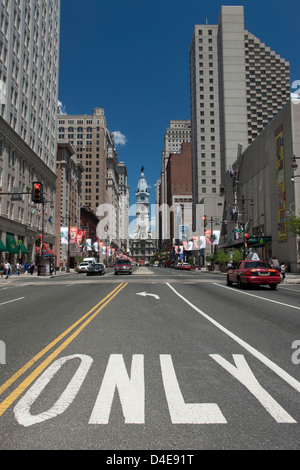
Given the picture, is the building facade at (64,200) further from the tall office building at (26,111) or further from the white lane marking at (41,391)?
the white lane marking at (41,391)

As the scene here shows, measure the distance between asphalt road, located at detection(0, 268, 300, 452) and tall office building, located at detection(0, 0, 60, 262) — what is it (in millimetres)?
36382

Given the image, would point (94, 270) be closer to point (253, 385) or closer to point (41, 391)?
point (41, 391)

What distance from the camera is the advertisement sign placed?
4781 centimetres

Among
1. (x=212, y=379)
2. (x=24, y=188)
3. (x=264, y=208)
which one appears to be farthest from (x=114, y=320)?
(x=264, y=208)

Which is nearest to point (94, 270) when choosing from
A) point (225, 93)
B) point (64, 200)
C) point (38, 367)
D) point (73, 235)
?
point (73, 235)

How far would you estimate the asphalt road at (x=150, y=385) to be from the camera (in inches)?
128

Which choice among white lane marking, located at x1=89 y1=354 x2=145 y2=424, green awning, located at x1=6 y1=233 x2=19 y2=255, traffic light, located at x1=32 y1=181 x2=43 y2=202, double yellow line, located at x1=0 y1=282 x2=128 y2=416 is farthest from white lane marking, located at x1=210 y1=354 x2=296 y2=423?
green awning, located at x1=6 y1=233 x2=19 y2=255

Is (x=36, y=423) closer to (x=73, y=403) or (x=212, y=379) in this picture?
(x=73, y=403)

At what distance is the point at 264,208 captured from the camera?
5747cm

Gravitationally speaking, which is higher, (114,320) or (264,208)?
(264,208)

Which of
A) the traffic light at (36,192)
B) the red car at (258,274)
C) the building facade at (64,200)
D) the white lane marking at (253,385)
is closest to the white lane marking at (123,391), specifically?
the white lane marking at (253,385)

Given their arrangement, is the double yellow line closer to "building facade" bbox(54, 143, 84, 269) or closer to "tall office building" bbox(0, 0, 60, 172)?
"tall office building" bbox(0, 0, 60, 172)
